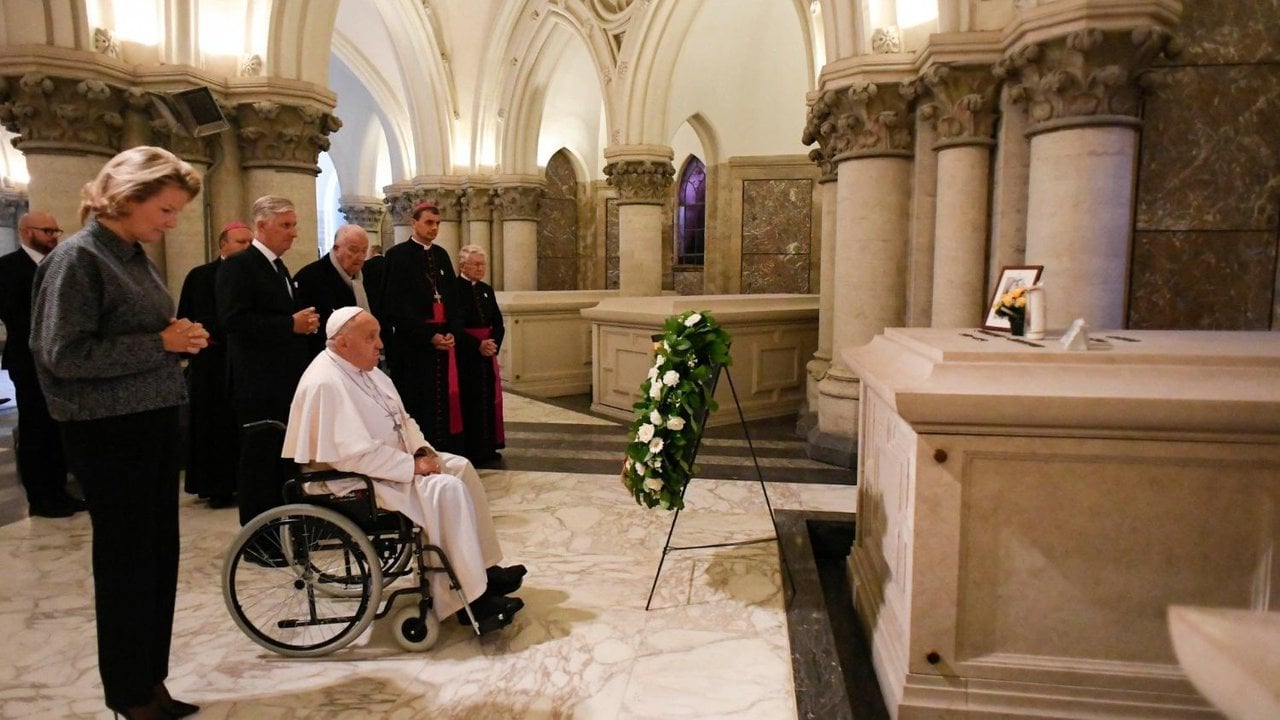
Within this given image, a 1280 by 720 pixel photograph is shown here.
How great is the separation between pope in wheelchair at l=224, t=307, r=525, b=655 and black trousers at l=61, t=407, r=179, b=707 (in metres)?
0.33

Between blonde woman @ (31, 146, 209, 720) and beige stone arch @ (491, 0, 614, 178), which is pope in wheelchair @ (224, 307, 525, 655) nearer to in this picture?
blonde woman @ (31, 146, 209, 720)

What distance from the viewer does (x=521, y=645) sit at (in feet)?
9.37

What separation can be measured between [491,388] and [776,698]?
11.3ft

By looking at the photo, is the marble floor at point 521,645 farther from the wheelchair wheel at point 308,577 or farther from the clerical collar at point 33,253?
the clerical collar at point 33,253

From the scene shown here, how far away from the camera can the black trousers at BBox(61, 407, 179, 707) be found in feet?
7.00

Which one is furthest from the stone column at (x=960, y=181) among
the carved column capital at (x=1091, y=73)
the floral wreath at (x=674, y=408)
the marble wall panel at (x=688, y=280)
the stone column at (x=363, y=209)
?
the stone column at (x=363, y=209)

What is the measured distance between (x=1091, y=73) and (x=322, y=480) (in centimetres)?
402

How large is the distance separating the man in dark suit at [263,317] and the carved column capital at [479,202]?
8303mm

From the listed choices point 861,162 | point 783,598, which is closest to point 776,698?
point 783,598

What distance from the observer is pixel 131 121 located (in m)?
5.61

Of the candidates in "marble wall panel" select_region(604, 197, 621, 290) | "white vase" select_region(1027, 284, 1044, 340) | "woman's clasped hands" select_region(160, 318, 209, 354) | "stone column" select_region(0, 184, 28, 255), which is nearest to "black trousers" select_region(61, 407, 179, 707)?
"woman's clasped hands" select_region(160, 318, 209, 354)

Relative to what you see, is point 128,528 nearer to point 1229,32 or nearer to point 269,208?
point 269,208

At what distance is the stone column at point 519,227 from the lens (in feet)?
38.8

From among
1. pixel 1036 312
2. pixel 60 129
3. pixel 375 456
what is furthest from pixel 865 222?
pixel 60 129
